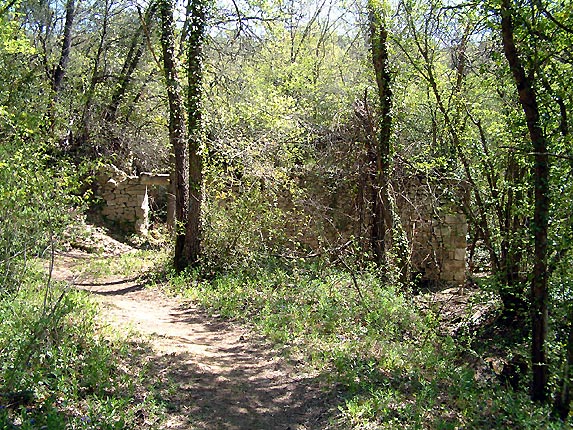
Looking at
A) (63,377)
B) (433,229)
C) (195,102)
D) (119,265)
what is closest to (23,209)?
(63,377)

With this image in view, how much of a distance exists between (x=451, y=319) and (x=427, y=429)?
432 centimetres

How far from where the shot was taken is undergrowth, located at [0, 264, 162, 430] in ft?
12.9

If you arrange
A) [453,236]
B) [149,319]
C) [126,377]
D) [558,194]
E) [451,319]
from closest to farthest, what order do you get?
1. [126,377]
2. [558,194]
3. [149,319]
4. [451,319]
5. [453,236]

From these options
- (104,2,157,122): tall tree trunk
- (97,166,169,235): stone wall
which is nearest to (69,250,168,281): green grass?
(97,166,169,235): stone wall

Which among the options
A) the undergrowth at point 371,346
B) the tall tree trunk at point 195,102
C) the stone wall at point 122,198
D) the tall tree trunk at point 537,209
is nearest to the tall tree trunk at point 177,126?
the tall tree trunk at point 195,102

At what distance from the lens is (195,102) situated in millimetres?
10406

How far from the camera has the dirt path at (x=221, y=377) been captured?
455 centimetres

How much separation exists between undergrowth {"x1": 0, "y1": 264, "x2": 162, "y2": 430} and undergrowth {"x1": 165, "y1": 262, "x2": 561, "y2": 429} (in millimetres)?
1829

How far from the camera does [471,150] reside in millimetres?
8508

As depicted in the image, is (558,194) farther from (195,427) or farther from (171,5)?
(171,5)

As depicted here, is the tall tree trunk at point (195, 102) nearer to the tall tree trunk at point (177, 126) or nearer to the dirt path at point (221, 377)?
the tall tree trunk at point (177, 126)

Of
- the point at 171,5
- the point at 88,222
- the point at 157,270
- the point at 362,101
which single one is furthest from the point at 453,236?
the point at 88,222

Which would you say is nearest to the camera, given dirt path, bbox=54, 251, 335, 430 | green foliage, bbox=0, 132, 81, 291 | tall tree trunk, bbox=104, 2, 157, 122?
dirt path, bbox=54, 251, 335, 430

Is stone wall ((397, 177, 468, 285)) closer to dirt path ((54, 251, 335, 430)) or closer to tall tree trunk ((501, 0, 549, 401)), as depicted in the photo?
dirt path ((54, 251, 335, 430))
